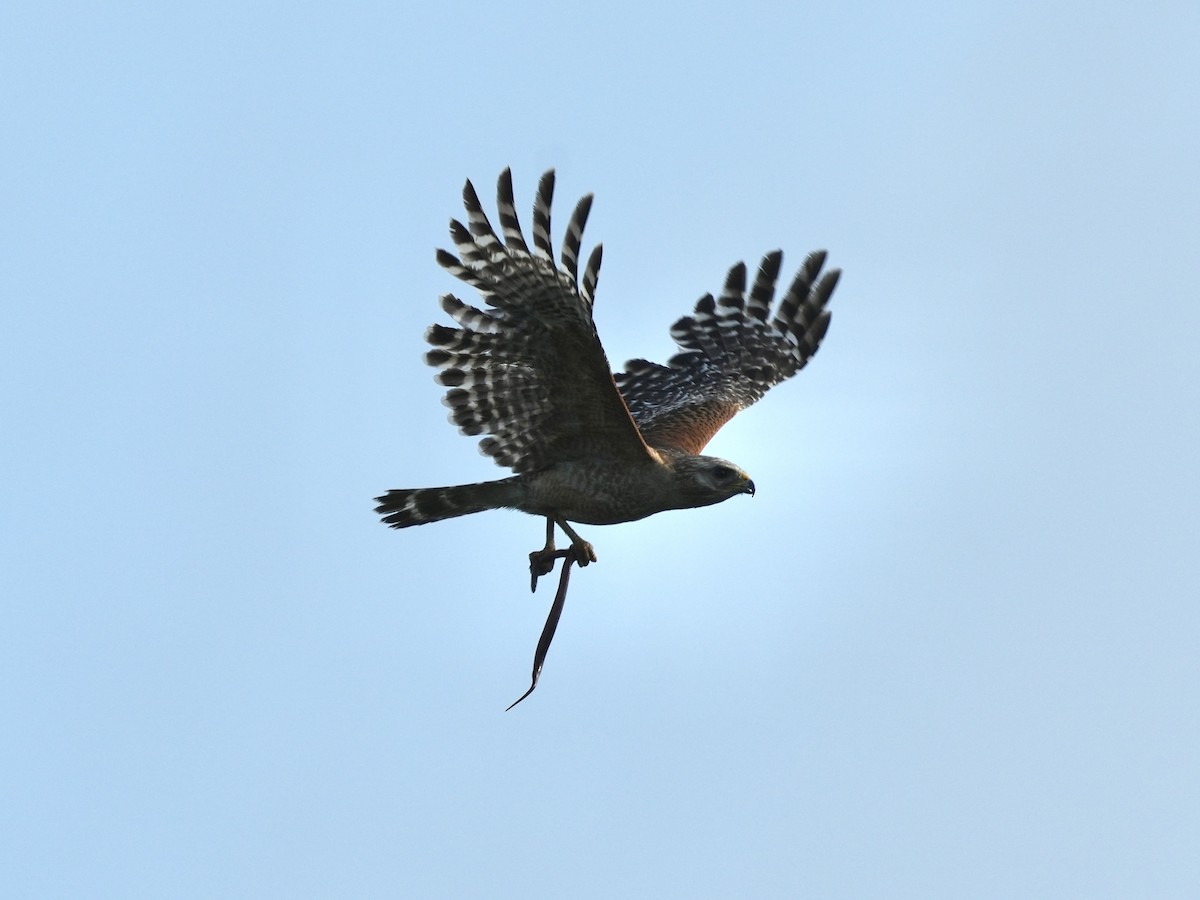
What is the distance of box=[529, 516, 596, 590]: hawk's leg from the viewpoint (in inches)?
443

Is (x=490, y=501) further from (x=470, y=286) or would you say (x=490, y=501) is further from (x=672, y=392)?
(x=672, y=392)

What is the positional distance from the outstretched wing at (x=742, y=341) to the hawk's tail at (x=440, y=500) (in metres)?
2.98

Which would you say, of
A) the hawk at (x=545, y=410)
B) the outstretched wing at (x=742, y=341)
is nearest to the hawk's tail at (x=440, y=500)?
the hawk at (x=545, y=410)

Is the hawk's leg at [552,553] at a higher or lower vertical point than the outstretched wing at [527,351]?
lower

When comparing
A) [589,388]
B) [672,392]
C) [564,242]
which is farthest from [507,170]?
[672,392]

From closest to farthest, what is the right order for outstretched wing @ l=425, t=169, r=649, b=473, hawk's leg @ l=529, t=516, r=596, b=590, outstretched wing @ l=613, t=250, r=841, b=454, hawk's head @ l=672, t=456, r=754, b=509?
outstretched wing @ l=425, t=169, r=649, b=473
hawk's leg @ l=529, t=516, r=596, b=590
hawk's head @ l=672, t=456, r=754, b=509
outstretched wing @ l=613, t=250, r=841, b=454

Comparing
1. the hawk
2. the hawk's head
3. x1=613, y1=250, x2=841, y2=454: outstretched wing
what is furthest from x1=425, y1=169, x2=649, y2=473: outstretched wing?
x1=613, y1=250, x2=841, y2=454: outstretched wing

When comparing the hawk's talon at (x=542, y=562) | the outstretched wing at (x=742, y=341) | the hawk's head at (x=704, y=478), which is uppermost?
the outstretched wing at (x=742, y=341)

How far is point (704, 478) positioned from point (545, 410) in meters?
1.32

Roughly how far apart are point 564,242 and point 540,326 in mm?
612

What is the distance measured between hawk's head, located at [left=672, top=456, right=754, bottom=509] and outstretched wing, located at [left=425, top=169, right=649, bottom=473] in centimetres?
43

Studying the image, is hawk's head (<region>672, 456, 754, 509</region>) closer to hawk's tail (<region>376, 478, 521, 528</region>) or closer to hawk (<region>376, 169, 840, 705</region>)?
hawk (<region>376, 169, 840, 705</region>)

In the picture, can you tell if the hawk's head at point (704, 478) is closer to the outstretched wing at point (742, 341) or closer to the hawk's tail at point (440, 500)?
the hawk's tail at point (440, 500)

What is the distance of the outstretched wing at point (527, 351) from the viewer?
1044 centimetres
